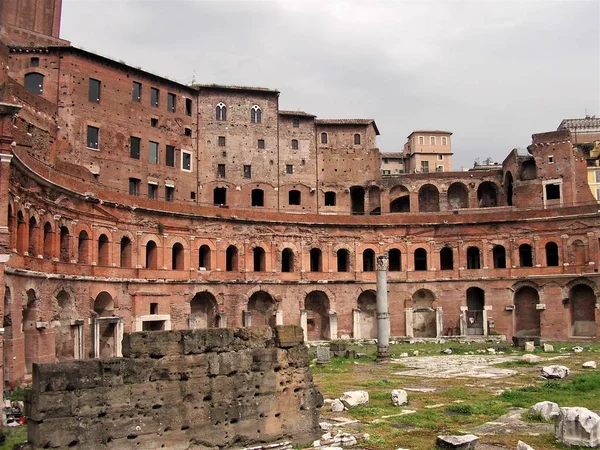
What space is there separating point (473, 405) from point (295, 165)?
32683 mm

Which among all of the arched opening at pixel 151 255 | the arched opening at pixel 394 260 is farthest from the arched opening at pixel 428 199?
the arched opening at pixel 151 255

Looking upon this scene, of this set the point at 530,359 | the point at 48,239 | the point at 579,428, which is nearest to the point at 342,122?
the point at 530,359

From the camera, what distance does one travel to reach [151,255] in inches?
1453

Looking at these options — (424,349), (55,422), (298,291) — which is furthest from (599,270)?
(55,422)

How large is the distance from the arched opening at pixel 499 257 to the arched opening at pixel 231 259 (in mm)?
17458

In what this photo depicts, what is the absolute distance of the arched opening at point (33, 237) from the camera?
970 inches

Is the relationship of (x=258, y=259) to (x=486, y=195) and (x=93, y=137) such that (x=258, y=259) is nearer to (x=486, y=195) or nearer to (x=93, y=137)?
(x=93, y=137)

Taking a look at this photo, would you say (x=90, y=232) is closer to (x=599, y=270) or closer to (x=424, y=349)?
(x=424, y=349)

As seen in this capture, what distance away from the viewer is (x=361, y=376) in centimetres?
2486

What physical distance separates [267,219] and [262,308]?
18.8 ft

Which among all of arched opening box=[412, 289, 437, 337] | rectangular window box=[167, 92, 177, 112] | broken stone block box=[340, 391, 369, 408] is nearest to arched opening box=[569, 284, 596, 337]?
arched opening box=[412, 289, 437, 337]

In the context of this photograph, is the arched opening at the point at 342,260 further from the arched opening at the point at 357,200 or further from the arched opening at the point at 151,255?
the arched opening at the point at 151,255

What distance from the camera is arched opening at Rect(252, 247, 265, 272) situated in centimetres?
4206

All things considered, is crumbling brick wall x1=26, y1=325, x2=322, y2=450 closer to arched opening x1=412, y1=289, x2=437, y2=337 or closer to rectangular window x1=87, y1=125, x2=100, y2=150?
rectangular window x1=87, y1=125, x2=100, y2=150
